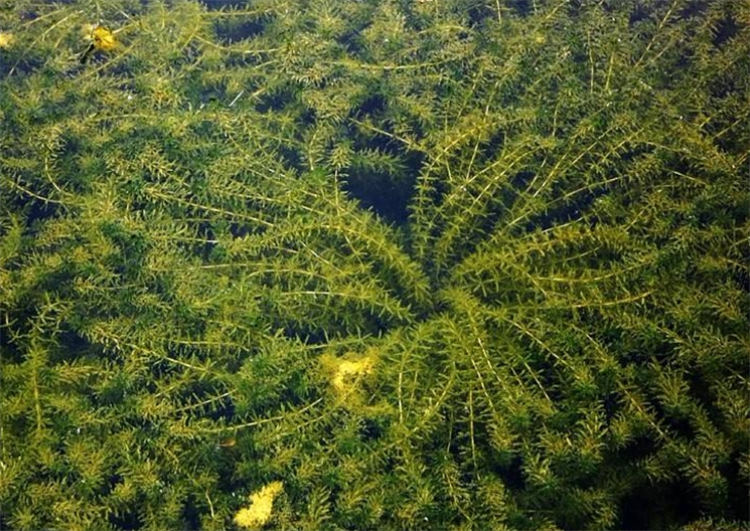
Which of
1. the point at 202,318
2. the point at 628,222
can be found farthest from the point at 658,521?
the point at 202,318

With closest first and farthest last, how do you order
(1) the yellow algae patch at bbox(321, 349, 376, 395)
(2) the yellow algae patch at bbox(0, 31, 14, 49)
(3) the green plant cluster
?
(3) the green plant cluster
(1) the yellow algae patch at bbox(321, 349, 376, 395)
(2) the yellow algae patch at bbox(0, 31, 14, 49)

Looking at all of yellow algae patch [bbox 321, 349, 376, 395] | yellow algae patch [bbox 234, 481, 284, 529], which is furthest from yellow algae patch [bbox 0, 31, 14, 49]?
yellow algae patch [bbox 234, 481, 284, 529]

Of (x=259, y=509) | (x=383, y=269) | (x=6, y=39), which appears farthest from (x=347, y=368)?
A: (x=6, y=39)

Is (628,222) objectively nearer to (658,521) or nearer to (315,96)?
(658,521)

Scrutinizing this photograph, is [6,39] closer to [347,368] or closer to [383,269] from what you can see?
[383,269]

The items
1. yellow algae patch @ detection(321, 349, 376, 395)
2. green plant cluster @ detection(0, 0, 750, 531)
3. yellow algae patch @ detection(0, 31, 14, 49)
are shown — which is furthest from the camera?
yellow algae patch @ detection(0, 31, 14, 49)

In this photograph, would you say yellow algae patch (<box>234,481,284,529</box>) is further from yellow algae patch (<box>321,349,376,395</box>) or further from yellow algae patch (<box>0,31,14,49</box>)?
yellow algae patch (<box>0,31,14,49</box>)

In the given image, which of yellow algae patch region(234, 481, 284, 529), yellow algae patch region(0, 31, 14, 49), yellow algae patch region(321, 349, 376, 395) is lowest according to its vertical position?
yellow algae patch region(234, 481, 284, 529)
